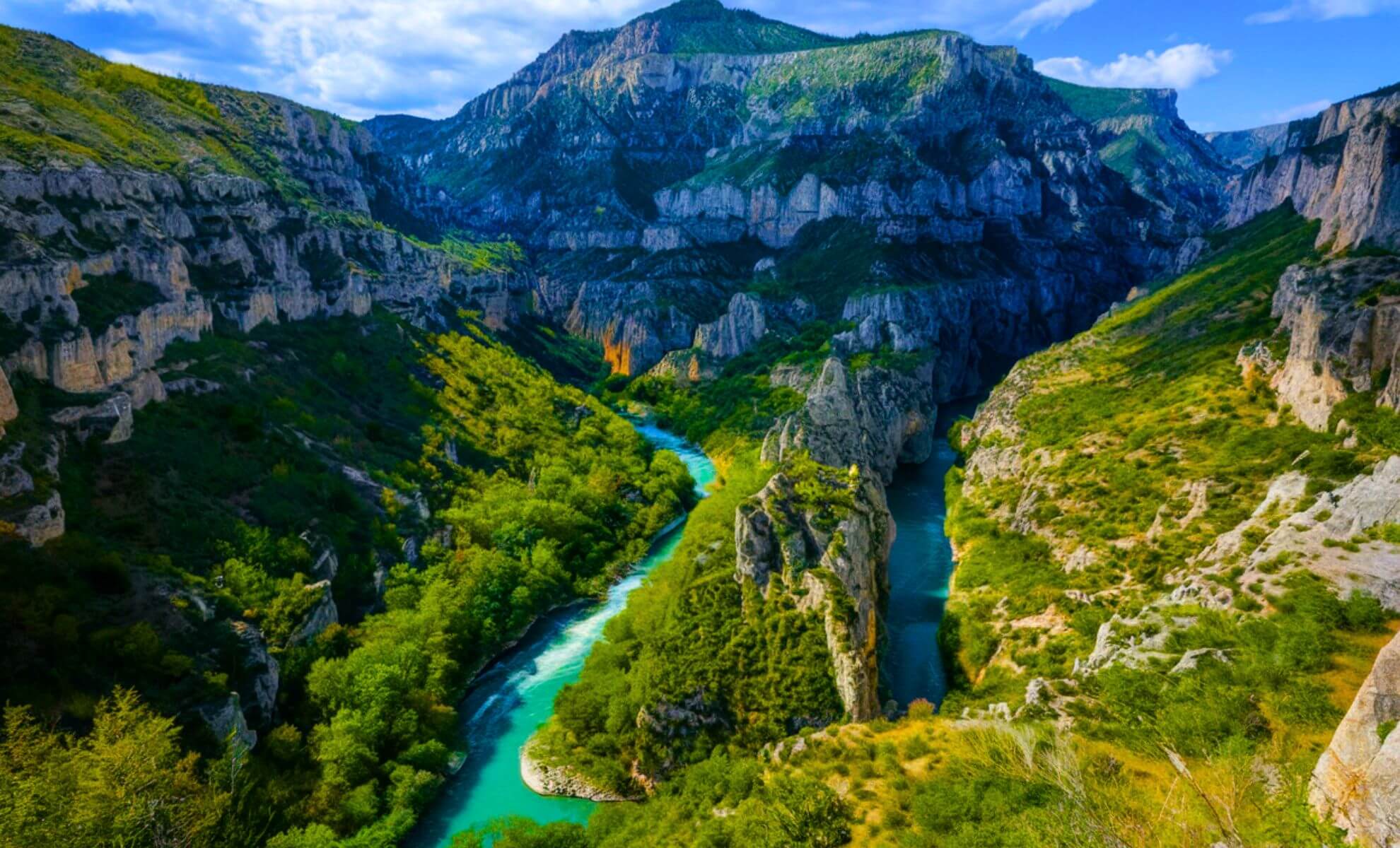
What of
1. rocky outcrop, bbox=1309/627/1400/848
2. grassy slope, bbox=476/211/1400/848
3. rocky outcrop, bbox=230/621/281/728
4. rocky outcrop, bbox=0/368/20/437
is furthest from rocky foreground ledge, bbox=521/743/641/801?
rocky outcrop, bbox=0/368/20/437

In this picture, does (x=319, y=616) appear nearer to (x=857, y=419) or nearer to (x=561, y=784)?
(x=561, y=784)

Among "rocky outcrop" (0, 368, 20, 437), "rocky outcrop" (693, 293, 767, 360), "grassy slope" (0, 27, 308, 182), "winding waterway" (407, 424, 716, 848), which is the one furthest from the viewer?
"rocky outcrop" (693, 293, 767, 360)

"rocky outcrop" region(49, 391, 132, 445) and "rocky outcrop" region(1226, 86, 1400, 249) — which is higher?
"rocky outcrop" region(1226, 86, 1400, 249)

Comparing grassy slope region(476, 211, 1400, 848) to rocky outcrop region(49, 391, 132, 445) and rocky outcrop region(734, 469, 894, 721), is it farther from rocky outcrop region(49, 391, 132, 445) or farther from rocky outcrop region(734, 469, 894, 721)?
rocky outcrop region(49, 391, 132, 445)

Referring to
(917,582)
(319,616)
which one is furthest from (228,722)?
(917,582)

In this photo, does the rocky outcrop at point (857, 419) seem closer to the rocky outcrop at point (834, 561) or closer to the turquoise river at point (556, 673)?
the turquoise river at point (556, 673)

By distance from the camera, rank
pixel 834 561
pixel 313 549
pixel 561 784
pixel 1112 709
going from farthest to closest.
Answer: pixel 313 549 < pixel 834 561 < pixel 561 784 < pixel 1112 709
